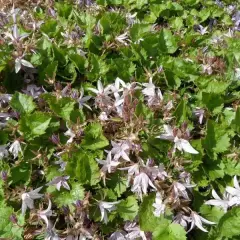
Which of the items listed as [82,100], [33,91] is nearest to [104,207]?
[82,100]

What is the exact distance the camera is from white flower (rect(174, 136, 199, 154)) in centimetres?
229

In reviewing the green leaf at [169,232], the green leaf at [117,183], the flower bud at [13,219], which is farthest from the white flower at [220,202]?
the flower bud at [13,219]

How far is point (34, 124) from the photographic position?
2.42 m

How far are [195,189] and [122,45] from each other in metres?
1.26

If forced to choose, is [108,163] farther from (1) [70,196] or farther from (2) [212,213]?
(2) [212,213]

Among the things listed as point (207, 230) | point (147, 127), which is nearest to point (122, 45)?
point (147, 127)

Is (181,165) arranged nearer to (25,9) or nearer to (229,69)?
(229,69)

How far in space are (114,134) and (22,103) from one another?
1.97ft

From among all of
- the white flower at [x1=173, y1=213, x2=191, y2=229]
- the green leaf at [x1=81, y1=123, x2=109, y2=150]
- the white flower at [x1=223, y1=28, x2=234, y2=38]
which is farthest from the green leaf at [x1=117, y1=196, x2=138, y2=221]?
the white flower at [x1=223, y1=28, x2=234, y2=38]

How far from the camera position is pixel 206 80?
112 inches

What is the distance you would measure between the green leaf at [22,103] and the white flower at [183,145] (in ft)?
2.97

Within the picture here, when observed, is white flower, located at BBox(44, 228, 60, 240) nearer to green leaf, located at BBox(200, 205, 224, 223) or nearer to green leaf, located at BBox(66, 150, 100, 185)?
green leaf, located at BBox(66, 150, 100, 185)

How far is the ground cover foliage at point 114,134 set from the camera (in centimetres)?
225

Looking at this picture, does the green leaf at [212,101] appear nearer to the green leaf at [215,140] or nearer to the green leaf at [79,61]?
the green leaf at [215,140]
